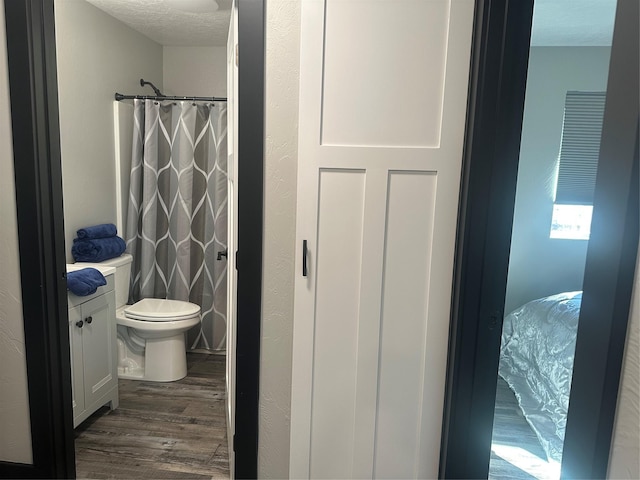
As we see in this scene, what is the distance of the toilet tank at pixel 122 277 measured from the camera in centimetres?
305

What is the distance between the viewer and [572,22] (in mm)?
3010

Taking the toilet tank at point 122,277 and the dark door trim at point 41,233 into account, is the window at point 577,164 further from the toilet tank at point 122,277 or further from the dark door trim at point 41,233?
the dark door trim at point 41,233

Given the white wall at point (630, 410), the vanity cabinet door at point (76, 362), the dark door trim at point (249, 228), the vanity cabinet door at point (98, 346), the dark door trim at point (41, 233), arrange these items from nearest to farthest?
the white wall at point (630, 410)
the dark door trim at point (249, 228)
the dark door trim at point (41, 233)
the vanity cabinet door at point (76, 362)
the vanity cabinet door at point (98, 346)

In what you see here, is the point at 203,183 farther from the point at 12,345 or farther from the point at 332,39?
the point at 332,39

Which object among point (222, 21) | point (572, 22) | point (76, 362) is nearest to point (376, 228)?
point (76, 362)

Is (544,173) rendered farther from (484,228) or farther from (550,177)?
(484,228)

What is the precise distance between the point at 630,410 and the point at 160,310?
2878 millimetres

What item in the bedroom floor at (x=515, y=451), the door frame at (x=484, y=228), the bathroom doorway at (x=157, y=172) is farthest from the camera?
the bathroom doorway at (x=157, y=172)

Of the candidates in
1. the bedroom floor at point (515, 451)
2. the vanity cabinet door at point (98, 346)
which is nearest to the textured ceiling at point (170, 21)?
the vanity cabinet door at point (98, 346)

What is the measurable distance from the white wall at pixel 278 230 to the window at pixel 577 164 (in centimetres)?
291

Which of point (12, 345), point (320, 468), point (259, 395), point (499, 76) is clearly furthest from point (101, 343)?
point (499, 76)

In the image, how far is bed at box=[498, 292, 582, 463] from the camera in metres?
2.31

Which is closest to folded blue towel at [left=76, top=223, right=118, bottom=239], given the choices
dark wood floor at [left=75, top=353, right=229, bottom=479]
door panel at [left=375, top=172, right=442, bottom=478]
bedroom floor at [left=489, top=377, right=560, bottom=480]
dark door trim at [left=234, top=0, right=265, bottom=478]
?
dark wood floor at [left=75, top=353, right=229, bottom=479]

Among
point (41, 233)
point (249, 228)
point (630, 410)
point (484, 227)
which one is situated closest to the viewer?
point (630, 410)
